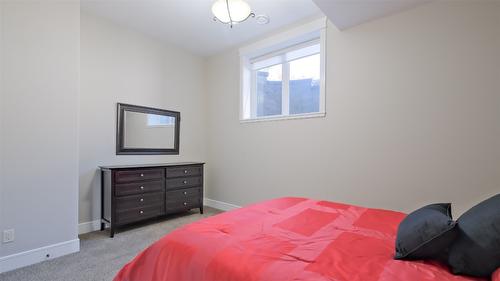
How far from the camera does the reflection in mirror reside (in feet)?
11.2

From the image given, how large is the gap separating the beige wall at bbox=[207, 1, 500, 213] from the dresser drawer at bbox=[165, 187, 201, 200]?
1.13 metres

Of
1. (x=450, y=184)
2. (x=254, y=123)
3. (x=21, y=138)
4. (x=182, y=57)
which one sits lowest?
(x=450, y=184)

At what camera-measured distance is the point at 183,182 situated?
3572 mm

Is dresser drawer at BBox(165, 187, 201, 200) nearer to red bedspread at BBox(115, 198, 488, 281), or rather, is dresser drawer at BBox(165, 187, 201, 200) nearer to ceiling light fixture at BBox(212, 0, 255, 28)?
red bedspread at BBox(115, 198, 488, 281)

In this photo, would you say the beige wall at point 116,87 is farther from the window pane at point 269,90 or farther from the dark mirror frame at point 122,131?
the window pane at point 269,90

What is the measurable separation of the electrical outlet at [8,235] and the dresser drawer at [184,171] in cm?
161

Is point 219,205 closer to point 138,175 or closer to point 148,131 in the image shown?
point 138,175

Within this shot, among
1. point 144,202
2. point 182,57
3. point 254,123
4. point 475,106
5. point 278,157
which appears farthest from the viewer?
point 182,57

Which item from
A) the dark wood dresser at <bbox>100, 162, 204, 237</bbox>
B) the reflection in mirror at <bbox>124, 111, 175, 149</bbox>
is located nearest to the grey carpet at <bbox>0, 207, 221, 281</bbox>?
the dark wood dresser at <bbox>100, 162, 204, 237</bbox>

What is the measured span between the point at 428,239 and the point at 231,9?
2.37 metres

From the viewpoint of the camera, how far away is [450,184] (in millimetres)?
2148

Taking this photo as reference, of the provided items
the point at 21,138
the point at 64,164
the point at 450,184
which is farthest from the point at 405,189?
the point at 21,138

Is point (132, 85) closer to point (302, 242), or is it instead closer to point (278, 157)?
point (278, 157)

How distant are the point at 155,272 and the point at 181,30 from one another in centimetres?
316
